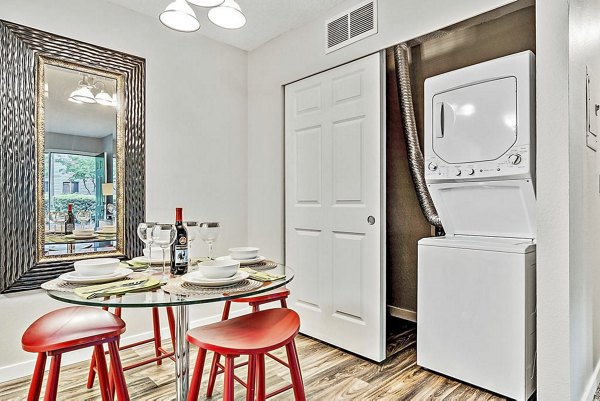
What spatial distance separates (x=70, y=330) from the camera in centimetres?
160

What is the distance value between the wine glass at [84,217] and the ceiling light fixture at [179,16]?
1.49m

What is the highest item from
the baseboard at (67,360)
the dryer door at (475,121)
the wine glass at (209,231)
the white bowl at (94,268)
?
the dryer door at (475,121)

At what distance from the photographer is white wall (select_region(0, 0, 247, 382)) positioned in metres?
2.44

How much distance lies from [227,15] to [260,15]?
47.0 inches

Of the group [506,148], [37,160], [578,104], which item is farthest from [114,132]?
[578,104]

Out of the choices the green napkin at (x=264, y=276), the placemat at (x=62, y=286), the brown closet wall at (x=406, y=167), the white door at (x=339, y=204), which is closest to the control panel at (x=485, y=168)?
the white door at (x=339, y=204)

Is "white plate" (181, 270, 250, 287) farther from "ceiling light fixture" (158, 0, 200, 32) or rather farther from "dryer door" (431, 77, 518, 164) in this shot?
"dryer door" (431, 77, 518, 164)

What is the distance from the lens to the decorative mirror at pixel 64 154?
2.36 metres

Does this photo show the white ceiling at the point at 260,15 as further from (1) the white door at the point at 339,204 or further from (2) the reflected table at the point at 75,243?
(2) the reflected table at the point at 75,243

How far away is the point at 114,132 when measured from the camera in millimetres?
2805

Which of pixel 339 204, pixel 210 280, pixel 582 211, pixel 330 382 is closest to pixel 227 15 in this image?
pixel 210 280

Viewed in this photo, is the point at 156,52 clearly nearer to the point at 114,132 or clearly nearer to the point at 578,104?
the point at 114,132

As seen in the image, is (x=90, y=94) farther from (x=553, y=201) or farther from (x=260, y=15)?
(x=553, y=201)

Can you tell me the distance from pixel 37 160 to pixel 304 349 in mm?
2221
